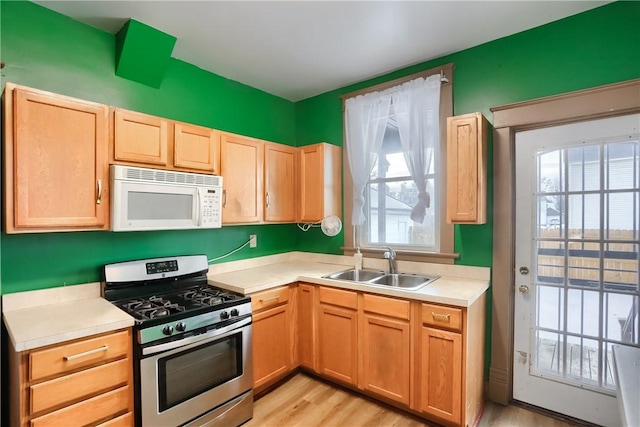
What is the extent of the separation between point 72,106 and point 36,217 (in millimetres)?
643

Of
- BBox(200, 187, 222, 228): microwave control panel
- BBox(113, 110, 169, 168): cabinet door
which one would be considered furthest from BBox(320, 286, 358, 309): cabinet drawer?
BBox(113, 110, 169, 168): cabinet door

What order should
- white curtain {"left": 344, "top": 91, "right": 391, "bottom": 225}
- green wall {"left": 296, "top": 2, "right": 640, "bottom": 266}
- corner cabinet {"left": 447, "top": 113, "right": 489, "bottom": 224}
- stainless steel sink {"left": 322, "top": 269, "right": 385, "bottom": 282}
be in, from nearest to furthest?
green wall {"left": 296, "top": 2, "right": 640, "bottom": 266} < corner cabinet {"left": 447, "top": 113, "right": 489, "bottom": 224} < stainless steel sink {"left": 322, "top": 269, "right": 385, "bottom": 282} < white curtain {"left": 344, "top": 91, "right": 391, "bottom": 225}

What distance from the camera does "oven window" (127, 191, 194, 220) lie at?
198cm

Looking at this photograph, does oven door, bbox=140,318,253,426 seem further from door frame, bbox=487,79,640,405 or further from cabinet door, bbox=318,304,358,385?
door frame, bbox=487,79,640,405

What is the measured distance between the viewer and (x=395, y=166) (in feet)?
9.77

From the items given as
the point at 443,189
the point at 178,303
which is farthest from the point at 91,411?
the point at 443,189

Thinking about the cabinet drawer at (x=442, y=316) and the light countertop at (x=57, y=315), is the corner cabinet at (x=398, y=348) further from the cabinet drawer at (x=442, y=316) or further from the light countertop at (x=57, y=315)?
the light countertop at (x=57, y=315)

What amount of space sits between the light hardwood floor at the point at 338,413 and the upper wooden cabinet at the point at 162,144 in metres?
1.83

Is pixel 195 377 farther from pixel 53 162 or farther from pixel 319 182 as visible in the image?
pixel 319 182

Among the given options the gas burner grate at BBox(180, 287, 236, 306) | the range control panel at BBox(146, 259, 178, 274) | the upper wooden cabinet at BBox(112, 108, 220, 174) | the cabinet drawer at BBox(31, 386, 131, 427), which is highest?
the upper wooden cabinet at BBox(112, 108, 220, 174)

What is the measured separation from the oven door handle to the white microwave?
2.40 ft

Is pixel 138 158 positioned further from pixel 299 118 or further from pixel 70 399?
pixel 299 118

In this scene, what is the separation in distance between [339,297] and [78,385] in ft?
5.36

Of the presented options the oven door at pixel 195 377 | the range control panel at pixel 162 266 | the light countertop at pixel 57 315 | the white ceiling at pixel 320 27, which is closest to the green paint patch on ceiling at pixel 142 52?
the white ceiling at pixel 320 27
